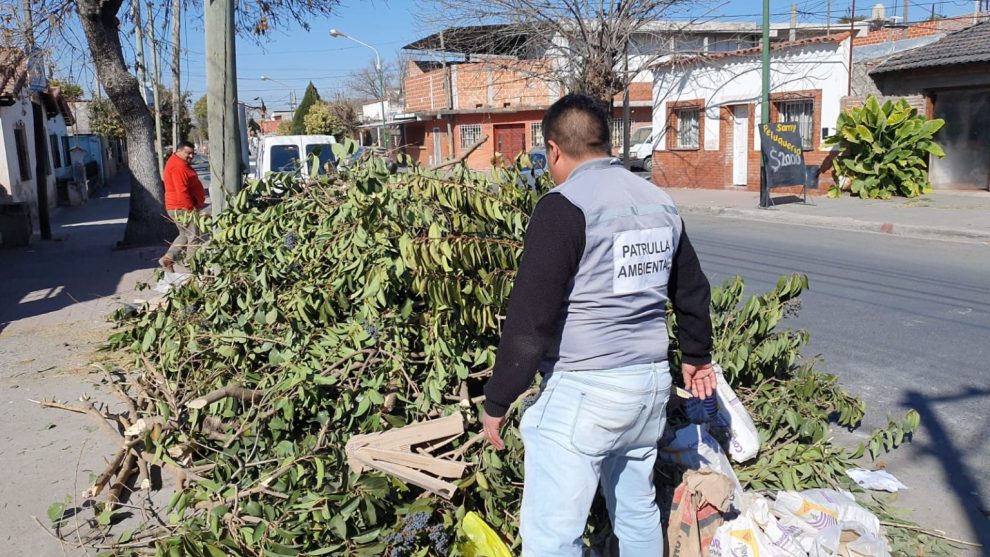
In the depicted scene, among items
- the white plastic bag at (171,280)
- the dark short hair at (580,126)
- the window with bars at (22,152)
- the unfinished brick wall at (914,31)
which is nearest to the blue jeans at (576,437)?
the dark short hair at (580,126)

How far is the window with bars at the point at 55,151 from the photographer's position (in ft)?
89.1

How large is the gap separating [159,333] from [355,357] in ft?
5.52

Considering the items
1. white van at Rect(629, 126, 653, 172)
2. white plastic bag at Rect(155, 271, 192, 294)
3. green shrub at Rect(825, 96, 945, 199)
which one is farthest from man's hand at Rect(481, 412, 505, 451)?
white van at Rect(629, 126, 653, 172)

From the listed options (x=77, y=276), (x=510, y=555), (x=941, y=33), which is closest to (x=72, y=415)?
(x=510, y=555)

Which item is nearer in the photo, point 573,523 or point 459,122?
point 573,523

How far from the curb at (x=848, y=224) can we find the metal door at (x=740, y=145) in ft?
13.3

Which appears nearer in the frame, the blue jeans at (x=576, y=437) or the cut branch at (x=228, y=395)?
the blue jeans at (x=576, y=437)

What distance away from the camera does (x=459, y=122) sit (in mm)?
40031

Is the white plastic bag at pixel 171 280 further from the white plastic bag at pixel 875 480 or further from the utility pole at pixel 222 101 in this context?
the white plastic bag at pixel 875 480

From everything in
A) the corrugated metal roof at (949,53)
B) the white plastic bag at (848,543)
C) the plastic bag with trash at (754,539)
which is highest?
the corrugated metal roof at (949,53)

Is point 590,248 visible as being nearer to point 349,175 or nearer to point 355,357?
point 355,357

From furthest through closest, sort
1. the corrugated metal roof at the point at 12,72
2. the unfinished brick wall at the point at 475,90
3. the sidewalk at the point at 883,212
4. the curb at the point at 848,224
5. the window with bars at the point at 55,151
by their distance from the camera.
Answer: the unfinished brick wall at the point at 475,90, the window with bars at the point at 55,151, the corrugated metal roof at the point at 12,72, the sidewalk at the point at 883,212, the curb at the point at 848,224

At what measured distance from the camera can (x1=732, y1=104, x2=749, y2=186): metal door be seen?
21359mm

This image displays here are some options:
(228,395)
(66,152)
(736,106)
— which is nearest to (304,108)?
(66,152)
